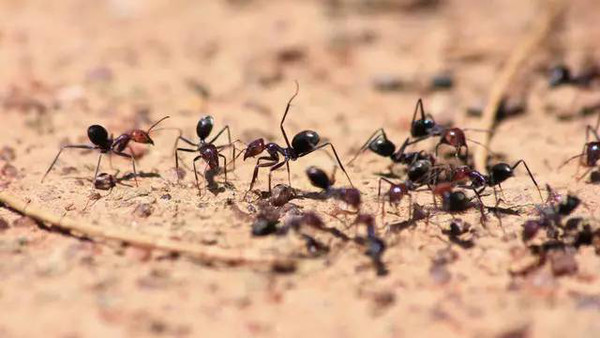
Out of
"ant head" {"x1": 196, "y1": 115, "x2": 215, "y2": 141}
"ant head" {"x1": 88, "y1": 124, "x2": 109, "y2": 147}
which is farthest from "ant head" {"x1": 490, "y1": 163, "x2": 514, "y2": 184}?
"ant head" {"x1": 88, "y1": 124, "x2": 109, "y2": 147}

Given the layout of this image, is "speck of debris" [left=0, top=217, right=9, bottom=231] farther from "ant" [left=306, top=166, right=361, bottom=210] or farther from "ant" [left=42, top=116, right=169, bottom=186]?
"ant" [left=306, top=166, right=361, bottom=210]

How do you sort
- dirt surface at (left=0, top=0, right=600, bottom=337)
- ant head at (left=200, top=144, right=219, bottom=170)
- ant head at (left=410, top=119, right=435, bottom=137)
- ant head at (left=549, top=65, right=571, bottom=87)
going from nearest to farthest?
dirt surface at (left=0, top=0, right=600, bottom=337) < ant head at (left=200, top=144, right=219, bottom=170) < ant head at (left=410, top=119, right=435, bottom=137) < ant head at (left=549, top=65, right=571, bottom=87)

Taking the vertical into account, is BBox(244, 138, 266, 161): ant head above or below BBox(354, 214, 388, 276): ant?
above

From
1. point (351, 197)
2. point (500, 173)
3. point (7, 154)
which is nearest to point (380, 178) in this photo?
point (351, 197)

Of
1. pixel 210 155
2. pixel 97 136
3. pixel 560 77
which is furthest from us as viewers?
pixel 560 77

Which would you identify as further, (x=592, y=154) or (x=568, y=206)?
(x=592, y=154)

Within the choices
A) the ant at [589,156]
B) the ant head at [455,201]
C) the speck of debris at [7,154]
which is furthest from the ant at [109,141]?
the ant at [589,156]

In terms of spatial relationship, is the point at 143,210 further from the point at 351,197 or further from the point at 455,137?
the point at 455,137
